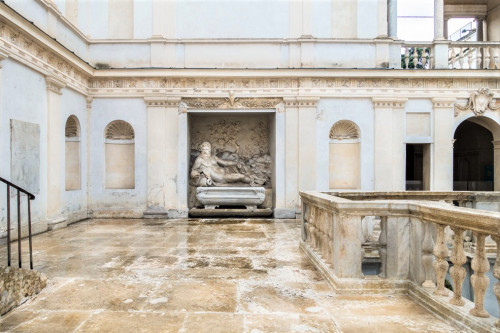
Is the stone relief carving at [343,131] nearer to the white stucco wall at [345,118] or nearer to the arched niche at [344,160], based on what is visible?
the arched niche at [344,160]

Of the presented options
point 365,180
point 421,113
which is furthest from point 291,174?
point 421,113

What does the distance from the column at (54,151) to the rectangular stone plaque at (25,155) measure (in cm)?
53

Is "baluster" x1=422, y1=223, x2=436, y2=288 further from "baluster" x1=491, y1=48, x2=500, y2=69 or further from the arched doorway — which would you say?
the arched doorway

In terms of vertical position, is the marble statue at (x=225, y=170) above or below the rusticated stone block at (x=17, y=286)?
above

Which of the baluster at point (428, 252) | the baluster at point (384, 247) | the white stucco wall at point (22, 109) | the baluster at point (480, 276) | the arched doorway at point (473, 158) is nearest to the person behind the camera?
the baluster at point (480, 276)

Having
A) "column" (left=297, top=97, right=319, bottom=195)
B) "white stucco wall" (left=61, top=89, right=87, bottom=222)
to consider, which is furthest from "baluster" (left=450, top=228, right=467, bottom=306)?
"white stucco wall" (left=61, top=89, right=87, bottom=222)

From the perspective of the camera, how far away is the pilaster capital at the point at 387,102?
1167 cm

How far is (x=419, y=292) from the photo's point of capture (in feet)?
13.1

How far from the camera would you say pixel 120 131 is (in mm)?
11992

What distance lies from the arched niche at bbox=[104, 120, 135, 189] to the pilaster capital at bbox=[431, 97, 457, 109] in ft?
32.0

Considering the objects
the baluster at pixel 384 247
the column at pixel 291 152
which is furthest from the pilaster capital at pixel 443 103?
the baluster at pixel 384 247

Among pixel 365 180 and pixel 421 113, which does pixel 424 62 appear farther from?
pixel 365 180

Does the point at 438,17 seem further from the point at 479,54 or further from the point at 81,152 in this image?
the point at 81,152

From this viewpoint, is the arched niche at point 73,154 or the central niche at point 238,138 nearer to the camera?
the arched niche at point 73,154
